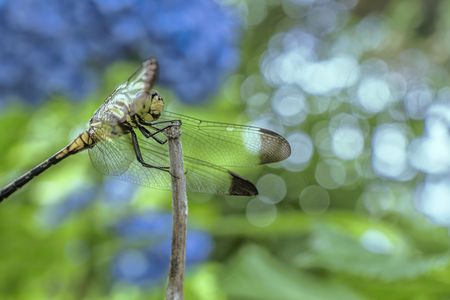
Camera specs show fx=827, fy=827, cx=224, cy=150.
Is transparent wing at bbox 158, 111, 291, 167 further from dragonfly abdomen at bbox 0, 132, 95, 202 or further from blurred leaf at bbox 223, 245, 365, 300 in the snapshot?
blurred leaf at bbox 223, 245, 365, 300

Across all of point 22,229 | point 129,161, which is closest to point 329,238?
point 129,161

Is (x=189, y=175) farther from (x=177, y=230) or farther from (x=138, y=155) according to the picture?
(x=177, y=230)

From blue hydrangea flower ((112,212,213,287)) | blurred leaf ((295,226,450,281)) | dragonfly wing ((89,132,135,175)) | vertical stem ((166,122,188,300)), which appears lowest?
vertical stem ((166,122,188,300))

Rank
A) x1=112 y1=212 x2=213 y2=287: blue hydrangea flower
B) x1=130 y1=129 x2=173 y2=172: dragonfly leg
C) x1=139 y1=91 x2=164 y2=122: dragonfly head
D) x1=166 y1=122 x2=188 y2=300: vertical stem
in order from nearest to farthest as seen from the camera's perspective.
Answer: x1=166 y1=122 x2=188 y2=300: vertical stem → x1=139 y1=91 x2=164 y2=122: dragonfly head → x1=130 y1=129 x2=173 y2=172: dragonfly leg → x1=112 y1=212 x2=213 y2=287: blue hydrangea flower

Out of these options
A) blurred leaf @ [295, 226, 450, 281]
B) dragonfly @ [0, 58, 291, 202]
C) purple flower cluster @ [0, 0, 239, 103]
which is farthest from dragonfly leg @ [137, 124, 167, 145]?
purple flower cluster @ [0, 0, 239, 103]

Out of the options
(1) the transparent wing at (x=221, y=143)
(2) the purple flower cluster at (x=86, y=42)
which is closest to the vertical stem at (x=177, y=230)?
(1) the transparent wing at (x=221, y=143)

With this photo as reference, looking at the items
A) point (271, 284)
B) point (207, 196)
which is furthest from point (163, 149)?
point (207, 196)
